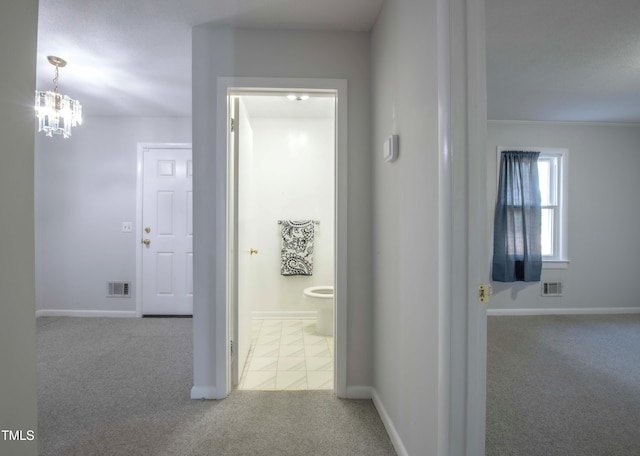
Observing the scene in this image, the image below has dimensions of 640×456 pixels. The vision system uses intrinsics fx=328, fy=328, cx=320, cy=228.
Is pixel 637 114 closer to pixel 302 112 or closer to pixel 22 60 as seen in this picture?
pixel 302 112

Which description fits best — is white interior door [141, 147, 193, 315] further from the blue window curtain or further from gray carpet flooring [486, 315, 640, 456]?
the blue window curtain

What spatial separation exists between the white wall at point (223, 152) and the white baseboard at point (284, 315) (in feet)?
6.24

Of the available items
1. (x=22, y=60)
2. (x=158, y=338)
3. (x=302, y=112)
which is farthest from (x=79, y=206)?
(x=22, y=60)

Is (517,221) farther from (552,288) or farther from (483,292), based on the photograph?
(483,292)

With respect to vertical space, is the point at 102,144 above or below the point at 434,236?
above

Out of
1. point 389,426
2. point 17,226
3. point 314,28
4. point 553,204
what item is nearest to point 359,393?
point 389,426

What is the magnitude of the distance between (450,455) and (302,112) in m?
3.52

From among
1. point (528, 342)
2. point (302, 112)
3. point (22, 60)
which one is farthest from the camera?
point (302, 112)

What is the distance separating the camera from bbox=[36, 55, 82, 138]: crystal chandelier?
8.02 ft

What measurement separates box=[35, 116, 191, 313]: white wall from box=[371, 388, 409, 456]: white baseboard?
3.35 meters

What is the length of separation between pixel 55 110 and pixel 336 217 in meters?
2.31

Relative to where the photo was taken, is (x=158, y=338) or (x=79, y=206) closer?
(x=158, y=338)

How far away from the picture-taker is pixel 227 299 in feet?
7.06

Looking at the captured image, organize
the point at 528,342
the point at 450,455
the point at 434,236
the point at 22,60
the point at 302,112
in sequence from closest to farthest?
the point at 22,60 → the point at 450,455 → the point at 434,236 → the point at 528,342 → the point at 302,112
